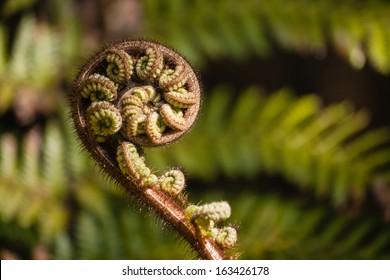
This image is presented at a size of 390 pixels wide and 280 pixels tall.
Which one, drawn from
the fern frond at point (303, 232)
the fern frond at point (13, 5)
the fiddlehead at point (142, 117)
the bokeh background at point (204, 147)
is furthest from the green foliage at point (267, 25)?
the fiddlehead at point (142, 117)

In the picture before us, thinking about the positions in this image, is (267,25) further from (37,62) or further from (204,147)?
(37,62)

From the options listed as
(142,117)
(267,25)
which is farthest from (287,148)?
(142,117)

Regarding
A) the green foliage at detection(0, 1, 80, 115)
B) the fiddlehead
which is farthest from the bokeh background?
the fiddlehead

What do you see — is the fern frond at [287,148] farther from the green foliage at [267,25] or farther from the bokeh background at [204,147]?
the green foliage at [267,25]

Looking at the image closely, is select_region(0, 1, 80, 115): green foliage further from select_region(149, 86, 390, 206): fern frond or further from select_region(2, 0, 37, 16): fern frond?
select_region(149, 86, 390, 206): fern frond
